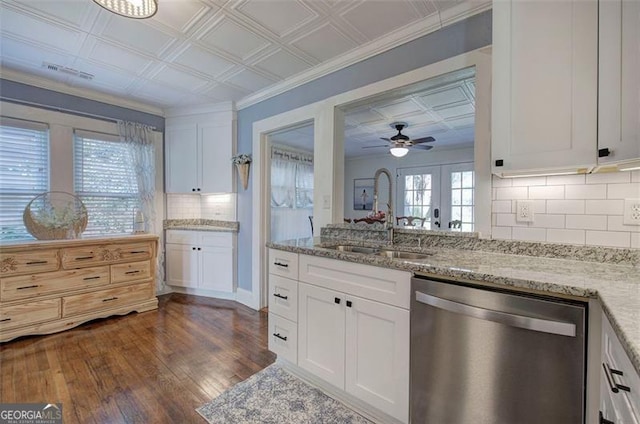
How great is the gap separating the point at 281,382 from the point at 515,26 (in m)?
2.45

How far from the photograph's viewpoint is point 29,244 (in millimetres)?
2510

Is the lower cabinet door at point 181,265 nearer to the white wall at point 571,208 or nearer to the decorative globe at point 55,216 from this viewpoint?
the decorative globe at point 55,216

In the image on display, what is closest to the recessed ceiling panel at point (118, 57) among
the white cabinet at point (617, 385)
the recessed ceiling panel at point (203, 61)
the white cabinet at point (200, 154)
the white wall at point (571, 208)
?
the recessed ceiling panel at point (203, 61)

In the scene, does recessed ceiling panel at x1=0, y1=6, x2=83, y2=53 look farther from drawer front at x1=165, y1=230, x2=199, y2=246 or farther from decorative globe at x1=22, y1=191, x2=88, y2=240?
drawer front at x1=165, y1=230, x2=199, y2=246

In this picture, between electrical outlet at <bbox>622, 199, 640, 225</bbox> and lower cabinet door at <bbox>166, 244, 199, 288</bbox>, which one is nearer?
electrical outlet at <bbox>622, 199, 640, 225</bbox>

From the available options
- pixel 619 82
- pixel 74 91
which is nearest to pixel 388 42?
pixel 619 82

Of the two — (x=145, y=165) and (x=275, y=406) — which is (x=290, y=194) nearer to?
(x=145, y=165)

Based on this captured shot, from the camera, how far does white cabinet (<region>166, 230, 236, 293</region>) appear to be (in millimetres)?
3625

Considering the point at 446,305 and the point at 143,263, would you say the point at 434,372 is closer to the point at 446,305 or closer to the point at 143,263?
the point at 446,305

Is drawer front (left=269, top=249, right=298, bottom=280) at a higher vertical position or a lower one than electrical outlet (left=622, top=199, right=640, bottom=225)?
lower

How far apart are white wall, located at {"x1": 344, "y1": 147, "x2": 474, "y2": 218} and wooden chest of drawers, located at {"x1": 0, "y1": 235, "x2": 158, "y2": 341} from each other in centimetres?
428

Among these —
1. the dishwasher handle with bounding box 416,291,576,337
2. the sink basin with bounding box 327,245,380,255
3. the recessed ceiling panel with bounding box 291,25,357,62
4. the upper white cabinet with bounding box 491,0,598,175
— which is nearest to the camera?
the dishwasher handle with bounding box 416,291,576,337

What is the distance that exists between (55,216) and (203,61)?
7.27 ft

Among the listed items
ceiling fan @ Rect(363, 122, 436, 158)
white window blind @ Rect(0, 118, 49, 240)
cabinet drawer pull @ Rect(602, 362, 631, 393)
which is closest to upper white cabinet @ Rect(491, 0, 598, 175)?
cabinet drawer pull @ Rect(602, 362, 631, 393)
